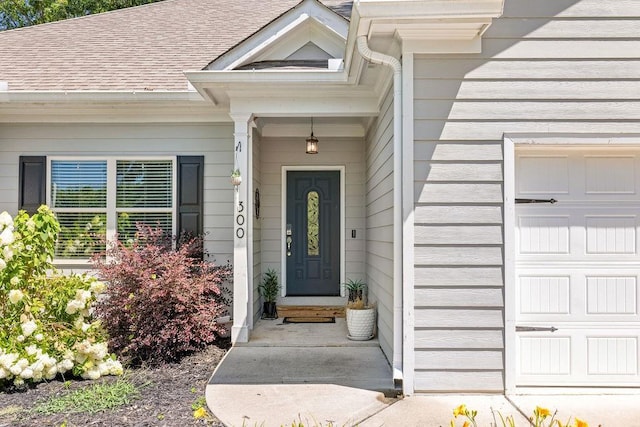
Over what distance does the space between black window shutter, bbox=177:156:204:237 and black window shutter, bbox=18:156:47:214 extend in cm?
169

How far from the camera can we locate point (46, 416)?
327cm

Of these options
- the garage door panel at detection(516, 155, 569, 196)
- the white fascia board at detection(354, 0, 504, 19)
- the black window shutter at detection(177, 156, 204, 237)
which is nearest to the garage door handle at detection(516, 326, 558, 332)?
the garage door panel at detection(516, 155, 569, 196)

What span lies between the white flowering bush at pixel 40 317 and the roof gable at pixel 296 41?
2328 millimetres

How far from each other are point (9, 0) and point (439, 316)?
1653 cm

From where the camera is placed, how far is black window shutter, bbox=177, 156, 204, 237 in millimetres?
5715

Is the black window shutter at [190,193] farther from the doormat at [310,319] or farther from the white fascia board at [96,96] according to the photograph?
the doormat at [310,319]

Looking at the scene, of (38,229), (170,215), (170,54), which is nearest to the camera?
(38,229)

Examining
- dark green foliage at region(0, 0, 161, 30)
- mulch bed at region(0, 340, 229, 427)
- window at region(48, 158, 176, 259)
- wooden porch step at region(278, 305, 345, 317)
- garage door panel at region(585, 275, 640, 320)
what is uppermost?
dark green foliage at region(0, 0, 161, 30)

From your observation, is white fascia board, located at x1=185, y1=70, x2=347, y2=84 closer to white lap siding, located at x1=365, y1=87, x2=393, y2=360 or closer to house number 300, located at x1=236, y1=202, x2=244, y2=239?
white lap siding, located at x1=365, y1=87, x2=393, y2=360

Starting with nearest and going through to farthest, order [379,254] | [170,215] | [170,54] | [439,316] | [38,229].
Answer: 1. [439,316]
2. [38,229]
3. [379,254]
4. [170,215]
5. [170,54]

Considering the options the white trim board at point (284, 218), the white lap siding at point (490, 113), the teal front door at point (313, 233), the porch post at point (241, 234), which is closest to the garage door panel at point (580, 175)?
the white lap siding at point (490, 113)

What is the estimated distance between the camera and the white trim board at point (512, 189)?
3523mm

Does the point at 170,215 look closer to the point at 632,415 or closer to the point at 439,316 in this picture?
the point at 439,316

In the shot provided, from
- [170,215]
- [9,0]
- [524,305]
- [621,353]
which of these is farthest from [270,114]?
[9,0]
